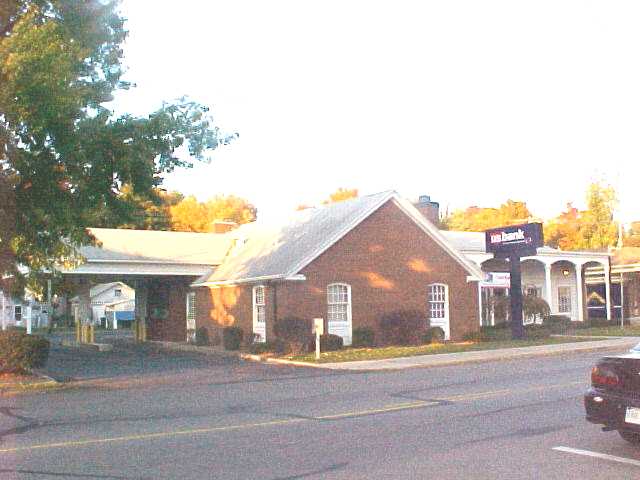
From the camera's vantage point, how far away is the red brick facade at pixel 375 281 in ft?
99.5

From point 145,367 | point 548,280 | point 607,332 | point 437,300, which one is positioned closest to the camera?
point 145,367

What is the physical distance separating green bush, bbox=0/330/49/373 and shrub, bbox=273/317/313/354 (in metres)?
9.47

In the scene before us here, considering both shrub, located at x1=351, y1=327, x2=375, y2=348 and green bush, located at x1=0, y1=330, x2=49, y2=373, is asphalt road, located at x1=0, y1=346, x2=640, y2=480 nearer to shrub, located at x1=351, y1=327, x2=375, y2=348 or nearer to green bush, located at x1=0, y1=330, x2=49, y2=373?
green bush, located at x1=0, y1=330, x2=49, y2=373

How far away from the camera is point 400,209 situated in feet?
107

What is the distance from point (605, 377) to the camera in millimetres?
9289

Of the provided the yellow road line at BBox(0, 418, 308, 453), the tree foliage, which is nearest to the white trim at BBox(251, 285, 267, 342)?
the yellow road line at BBox(0, 418, 308, 453)

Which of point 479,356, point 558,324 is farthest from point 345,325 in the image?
point 558,324

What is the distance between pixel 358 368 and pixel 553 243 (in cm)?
5684

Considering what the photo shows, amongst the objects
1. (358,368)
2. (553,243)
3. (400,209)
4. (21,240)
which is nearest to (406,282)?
(400,209)

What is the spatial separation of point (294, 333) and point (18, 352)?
10.2m

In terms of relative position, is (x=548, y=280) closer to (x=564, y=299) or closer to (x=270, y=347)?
(x=564, y=299)

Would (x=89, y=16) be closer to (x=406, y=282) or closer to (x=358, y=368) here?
(x=358, y=368)

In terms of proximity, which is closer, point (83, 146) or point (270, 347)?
point (83, 146)

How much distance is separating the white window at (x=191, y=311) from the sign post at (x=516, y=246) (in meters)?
13.8
